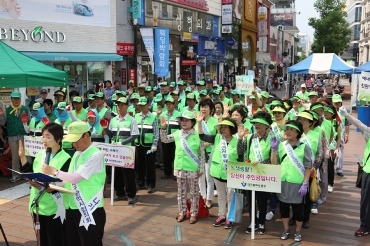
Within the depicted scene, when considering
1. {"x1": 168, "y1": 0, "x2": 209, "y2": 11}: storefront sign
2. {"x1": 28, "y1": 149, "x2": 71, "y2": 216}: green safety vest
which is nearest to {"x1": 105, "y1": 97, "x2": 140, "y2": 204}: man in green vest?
{"x1": 28, "y1": 149, "x2": 71, "y2": 216}: green safety vest

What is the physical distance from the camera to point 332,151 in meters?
7.59

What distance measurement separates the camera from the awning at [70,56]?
15.8 meters

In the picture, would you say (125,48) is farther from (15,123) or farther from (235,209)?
(235,209)

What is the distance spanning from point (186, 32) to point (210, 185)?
71.5 ft

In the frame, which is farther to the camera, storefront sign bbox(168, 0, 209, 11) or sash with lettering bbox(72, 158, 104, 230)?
storefront sign bbox(168, 0, 209, 11)

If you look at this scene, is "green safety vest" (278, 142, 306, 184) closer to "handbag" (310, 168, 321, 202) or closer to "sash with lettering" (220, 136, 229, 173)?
"handbag" (310, 168, 321, 202)

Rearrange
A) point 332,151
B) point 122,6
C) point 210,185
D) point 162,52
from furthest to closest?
point 122,6 < point 162,52 < point 332,151 < point 210,185

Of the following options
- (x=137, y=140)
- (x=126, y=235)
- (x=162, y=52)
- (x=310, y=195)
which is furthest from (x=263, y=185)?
(x=162, y=52)

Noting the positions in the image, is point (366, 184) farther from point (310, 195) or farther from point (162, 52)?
point (162, 52)

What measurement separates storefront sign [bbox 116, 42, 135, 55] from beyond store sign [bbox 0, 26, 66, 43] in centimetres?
389

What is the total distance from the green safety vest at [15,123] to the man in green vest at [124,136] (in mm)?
2238

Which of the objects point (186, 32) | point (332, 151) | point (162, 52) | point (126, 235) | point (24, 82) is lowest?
point (126, 235)

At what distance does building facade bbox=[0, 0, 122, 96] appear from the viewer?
50.9 feet

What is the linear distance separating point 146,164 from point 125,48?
46.7 feet
